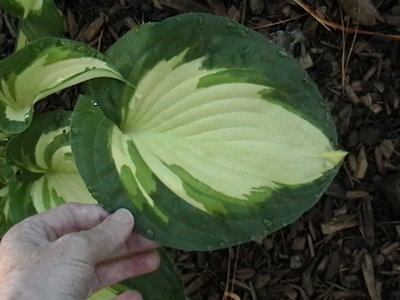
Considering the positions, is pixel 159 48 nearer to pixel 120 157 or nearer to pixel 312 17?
pixel 120 157


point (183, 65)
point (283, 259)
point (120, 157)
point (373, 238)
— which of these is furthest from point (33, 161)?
point (373, 238)

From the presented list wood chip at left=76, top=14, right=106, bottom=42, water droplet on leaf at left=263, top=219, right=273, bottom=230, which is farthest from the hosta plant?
wood chip at left=76, top=14, right=106, bottom=42

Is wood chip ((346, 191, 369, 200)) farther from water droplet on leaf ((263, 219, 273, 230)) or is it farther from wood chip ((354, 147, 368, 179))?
water droplet on leaf ((263, 219, 273, 230))

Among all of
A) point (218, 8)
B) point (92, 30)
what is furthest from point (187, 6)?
point (92, 30)

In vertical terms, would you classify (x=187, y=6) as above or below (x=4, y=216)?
above

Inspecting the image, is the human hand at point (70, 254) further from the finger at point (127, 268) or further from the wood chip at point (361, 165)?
the wood chip at point (361, 165)

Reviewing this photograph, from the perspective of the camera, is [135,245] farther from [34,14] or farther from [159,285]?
[34,14]

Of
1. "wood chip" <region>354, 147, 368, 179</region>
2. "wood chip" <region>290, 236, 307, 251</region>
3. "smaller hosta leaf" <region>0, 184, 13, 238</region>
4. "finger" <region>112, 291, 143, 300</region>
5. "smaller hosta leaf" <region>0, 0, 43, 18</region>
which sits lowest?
"wood chip" <region>290, 236, 307, 251</region>
